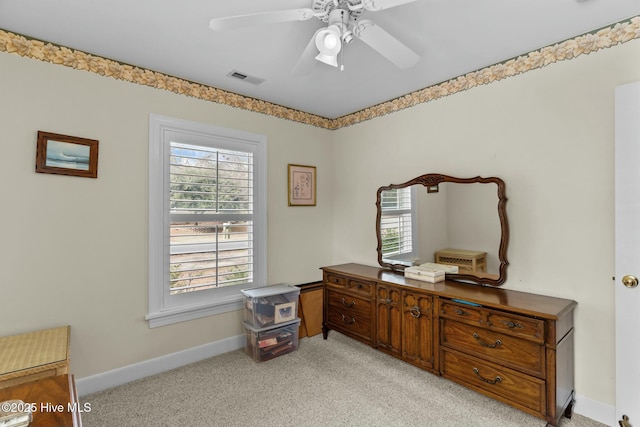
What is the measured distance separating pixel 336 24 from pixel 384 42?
0.89 ft

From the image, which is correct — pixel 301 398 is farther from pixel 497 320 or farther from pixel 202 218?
pixel 202 218

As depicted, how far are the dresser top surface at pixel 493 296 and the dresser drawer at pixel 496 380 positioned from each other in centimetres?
41

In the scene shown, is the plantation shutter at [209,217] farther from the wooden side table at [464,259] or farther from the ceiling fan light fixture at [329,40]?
the wooden side table at [464,259]

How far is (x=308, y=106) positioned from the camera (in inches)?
136

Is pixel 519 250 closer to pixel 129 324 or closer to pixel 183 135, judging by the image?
pixel 183 135

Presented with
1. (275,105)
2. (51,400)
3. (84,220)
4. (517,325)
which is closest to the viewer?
(51,400)

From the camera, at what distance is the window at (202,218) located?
265 centimetres

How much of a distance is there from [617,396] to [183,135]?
362 cm

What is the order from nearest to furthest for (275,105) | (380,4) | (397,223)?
(380,4), (397,223), (275,105)

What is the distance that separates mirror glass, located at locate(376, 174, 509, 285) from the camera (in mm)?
2459

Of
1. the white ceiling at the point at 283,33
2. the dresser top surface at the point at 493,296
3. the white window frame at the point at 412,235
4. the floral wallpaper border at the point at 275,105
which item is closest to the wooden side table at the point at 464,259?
the dresser top surface at the point at 493,296

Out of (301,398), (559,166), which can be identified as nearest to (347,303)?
(301,398)

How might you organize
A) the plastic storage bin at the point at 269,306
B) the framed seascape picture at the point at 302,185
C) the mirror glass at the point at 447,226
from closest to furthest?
1. the mirror glass at the point at 447,226
2. the plastic storage bin at the point at 269,306
3. the framed seascape picture at the point at 302,185

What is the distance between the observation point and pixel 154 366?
103 inches
